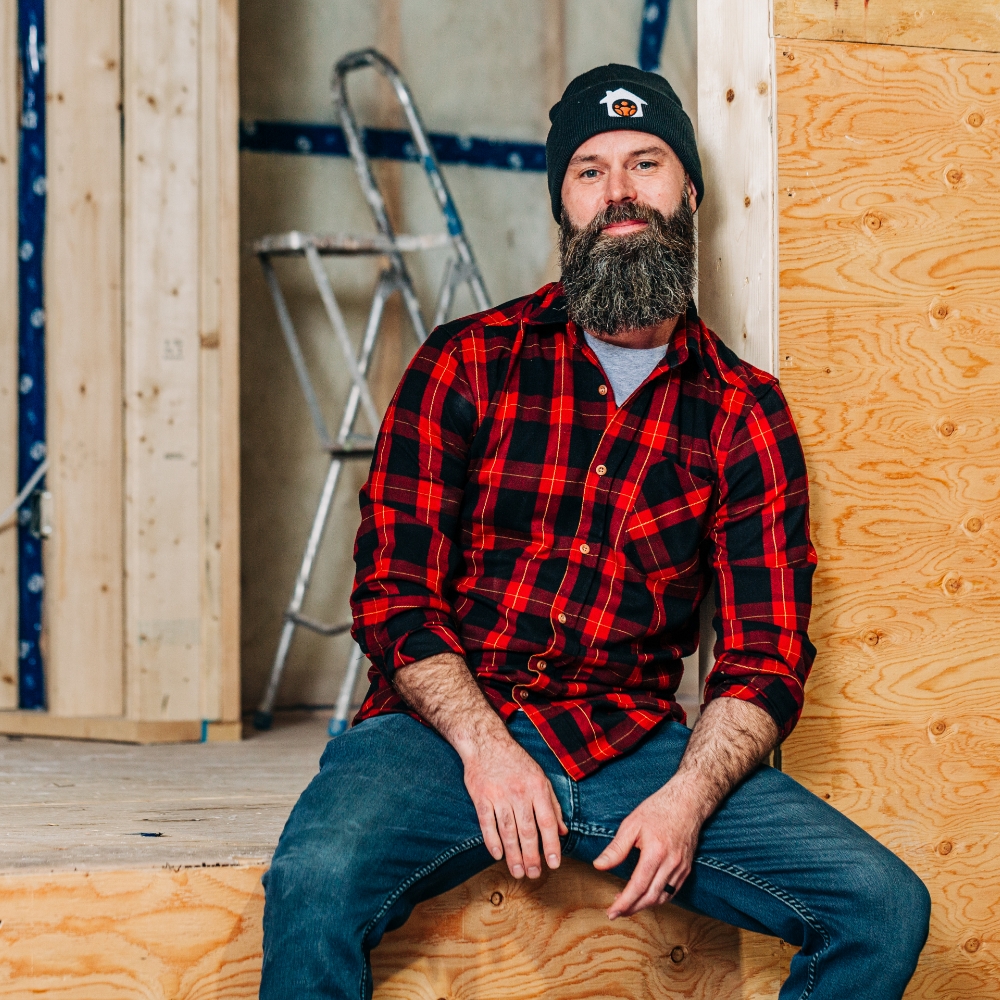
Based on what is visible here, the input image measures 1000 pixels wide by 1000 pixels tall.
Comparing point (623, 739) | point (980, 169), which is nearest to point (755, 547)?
point (623, 739)

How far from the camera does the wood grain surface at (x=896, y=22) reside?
190 centimetres

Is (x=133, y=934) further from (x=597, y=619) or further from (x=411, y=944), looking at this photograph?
(x=597, y=619)

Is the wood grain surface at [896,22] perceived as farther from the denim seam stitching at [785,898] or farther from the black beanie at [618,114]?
the denim seam stitching at [785,898]

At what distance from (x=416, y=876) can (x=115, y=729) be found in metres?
1.70

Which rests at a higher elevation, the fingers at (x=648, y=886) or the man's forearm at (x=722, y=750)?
the man's forearm at (x=722, y=750)

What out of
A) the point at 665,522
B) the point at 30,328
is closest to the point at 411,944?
the point at 665,522

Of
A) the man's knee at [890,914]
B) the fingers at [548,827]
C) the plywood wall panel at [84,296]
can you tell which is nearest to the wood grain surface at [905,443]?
the man's knee at [890,914]

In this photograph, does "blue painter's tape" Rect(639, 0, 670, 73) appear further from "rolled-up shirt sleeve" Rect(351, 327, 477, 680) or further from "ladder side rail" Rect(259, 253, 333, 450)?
"rolled-up shirt sleeve" Rect(351, 327, 477, 680)

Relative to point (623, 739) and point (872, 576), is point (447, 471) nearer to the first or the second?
point (623, 739)

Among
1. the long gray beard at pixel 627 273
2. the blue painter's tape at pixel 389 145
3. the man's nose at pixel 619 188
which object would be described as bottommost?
the long gray beard at pixel 627 273

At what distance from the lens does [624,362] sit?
183 cm

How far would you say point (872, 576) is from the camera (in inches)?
75.5

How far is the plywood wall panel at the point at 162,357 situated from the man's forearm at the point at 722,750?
1.71m

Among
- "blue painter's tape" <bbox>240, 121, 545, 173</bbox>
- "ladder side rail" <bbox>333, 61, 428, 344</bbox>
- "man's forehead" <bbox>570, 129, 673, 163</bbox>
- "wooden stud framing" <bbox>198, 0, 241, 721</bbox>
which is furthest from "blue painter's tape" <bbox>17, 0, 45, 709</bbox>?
"man's forehead" <bbox>570, 129, 673, 163</bbox>
